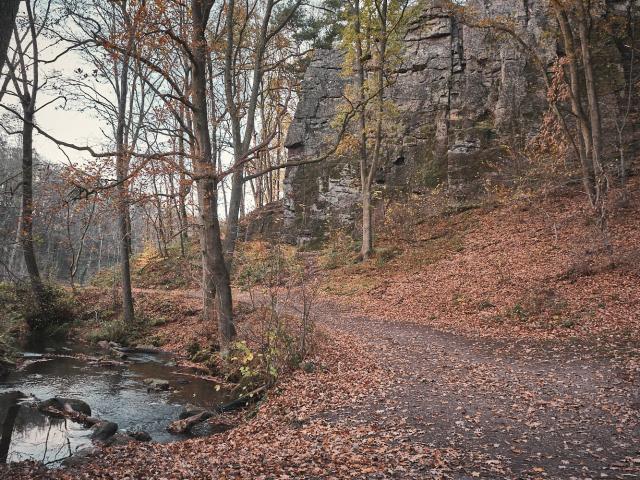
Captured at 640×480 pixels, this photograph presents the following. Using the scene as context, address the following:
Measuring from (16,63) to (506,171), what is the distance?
71.8ft

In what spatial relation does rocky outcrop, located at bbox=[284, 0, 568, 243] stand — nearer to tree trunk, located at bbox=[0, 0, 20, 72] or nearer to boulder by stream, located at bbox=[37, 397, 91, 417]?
boulder by stream, located at bbox=[37, 397, 91, 417]

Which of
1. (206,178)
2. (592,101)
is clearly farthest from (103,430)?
(592,101)

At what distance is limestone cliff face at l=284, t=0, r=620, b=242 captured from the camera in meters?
24.3

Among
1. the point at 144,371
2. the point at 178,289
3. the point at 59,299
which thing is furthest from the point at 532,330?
the point at 178,289

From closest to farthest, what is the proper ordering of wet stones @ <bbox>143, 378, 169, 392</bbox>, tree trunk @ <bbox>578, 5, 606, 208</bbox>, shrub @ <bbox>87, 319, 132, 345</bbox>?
wet stones @ <bbox>143, 378, 169, 392</bbox>, tree trunk @ <bbox>578, 5, 606, 208</bbox>, shrub @ <bbox>87, 319, 132, 345</bbox>

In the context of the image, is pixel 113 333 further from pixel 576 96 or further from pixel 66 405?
pixel 576 96

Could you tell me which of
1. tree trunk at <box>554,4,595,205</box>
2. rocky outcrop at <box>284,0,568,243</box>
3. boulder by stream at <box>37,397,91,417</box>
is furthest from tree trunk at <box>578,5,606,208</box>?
boulder by stream at <box>37,397,91,417</box>

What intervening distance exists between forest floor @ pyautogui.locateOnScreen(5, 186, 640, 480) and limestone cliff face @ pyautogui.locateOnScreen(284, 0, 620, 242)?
7.90 meters

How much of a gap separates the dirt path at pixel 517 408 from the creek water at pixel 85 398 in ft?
13.7

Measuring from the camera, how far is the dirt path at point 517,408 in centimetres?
491

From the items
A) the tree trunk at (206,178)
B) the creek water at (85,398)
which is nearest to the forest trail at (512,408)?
the creek water at (85,398)

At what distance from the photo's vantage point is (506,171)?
22.9 m

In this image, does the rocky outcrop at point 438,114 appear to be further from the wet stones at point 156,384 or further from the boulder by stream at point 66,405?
the boulder by stream at point 66,405

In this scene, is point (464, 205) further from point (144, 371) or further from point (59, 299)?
point (59, 299)
